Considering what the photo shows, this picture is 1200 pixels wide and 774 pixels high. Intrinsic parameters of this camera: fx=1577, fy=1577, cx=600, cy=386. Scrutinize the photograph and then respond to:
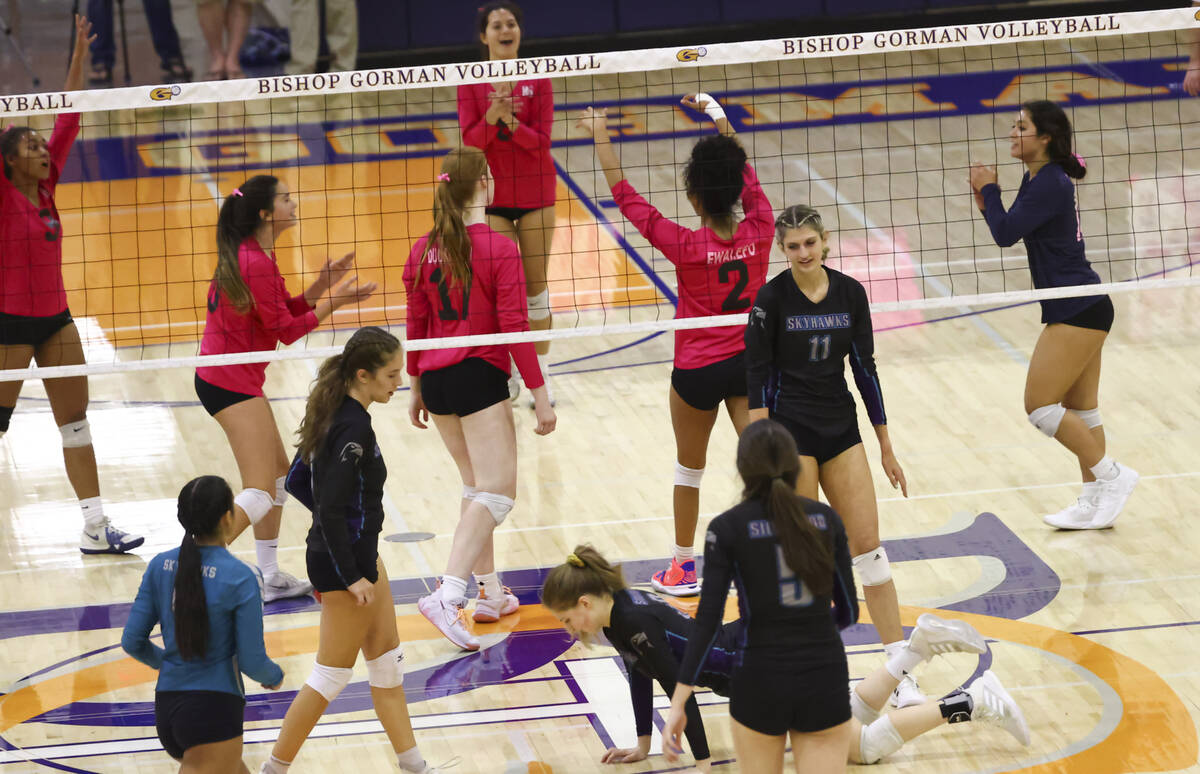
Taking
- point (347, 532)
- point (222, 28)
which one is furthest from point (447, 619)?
point (222, 28)

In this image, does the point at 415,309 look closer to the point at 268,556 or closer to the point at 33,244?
the point at 268,556

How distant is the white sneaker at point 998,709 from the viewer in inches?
231

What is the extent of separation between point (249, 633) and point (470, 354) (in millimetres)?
2121

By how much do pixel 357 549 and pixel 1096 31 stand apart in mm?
4271

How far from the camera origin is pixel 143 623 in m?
5.21

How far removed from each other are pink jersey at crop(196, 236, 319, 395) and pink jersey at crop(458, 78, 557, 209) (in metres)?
1.93

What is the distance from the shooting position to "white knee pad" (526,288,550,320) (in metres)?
9.40

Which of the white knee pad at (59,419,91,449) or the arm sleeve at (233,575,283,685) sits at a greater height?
the white knee pad at (59,419,91,449)

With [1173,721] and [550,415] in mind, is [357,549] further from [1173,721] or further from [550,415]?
[1173,721]

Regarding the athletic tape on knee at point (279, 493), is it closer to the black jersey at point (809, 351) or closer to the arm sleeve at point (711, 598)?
the black jersey at point (809, 351)

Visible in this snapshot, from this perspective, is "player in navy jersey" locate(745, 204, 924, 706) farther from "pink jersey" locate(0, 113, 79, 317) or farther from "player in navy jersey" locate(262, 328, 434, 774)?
"pink jersey" locate(0, 113, 79, 317)

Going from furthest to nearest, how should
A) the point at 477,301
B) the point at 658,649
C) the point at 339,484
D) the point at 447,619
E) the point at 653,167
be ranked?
1. the point at 653,167
2. the point at 477,301
3. the point at 447,619
4. the point at 658,649
5. the point at 339,484

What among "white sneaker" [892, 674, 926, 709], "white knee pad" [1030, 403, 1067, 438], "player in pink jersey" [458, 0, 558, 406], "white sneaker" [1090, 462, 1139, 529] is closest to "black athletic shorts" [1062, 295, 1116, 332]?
"white knee pad" [1030, 403, 1067, 438]

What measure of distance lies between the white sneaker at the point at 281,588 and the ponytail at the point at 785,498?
3490 millimetres
